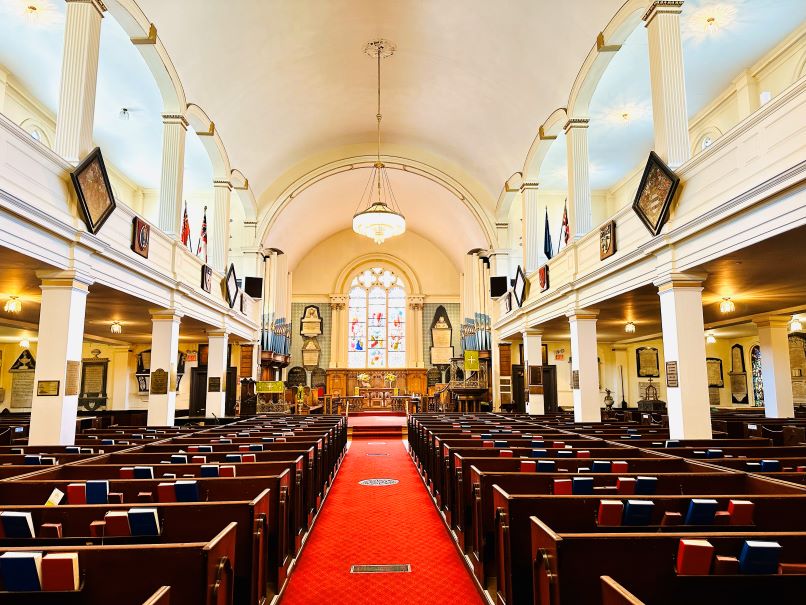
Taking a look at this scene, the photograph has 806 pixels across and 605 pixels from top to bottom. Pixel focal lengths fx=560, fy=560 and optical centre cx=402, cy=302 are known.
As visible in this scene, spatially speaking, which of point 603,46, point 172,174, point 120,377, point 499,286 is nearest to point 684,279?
point 603,46

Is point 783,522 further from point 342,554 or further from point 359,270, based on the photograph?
point 359,270

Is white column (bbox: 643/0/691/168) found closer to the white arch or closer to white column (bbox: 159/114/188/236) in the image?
white column (bbox: 159/114/188/236)

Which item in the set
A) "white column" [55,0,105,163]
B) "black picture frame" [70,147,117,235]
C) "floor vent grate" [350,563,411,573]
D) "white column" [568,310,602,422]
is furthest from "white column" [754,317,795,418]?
"white column" [55,0,105,163]

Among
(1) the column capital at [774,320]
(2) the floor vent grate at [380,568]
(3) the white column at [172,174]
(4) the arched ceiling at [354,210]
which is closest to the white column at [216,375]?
(3) the white column at [172,174]

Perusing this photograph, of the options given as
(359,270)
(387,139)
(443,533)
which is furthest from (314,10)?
(359,270)

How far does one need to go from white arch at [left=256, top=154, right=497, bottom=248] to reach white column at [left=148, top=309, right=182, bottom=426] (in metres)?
7.46

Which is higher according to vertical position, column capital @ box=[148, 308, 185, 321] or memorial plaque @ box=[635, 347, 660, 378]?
column capital @ box=[148, 308, 185, 321]

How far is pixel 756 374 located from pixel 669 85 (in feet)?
44.4

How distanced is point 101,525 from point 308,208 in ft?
58.7

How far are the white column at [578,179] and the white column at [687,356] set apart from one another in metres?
3.70

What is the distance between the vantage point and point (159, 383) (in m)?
9.99

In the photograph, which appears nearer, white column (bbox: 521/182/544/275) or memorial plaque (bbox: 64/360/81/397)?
memorial plaque (bbox: 64/360/81/397)

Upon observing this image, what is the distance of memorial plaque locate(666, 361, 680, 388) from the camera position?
275 inches

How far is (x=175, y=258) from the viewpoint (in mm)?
10289
